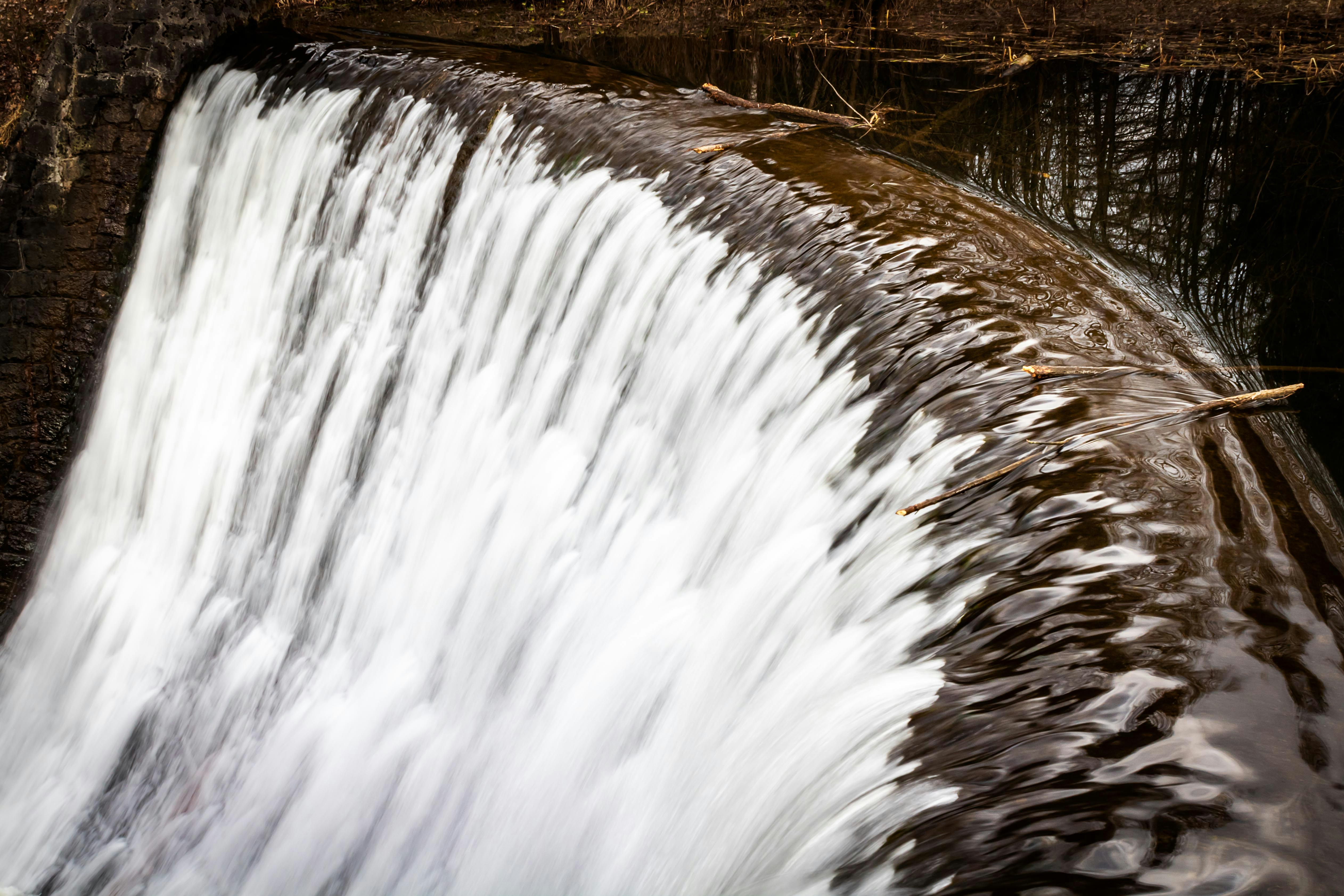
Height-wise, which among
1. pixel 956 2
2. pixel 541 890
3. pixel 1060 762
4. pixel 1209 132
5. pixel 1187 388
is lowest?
pixel 541 890

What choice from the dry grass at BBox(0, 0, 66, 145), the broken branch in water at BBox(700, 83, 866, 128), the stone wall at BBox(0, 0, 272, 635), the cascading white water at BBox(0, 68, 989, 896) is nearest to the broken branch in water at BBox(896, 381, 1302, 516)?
the cascading white water at BBox(0, 68, 989, 896)

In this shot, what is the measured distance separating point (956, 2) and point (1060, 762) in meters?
7.17

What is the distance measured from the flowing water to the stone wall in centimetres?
Answer: 22

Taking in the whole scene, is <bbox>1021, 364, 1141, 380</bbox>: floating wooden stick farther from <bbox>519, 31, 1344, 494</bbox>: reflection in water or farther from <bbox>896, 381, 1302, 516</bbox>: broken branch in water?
<bbox>519, 31, 1344, 494</bbox>: reflection in water

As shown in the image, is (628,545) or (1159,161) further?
(1159,161)

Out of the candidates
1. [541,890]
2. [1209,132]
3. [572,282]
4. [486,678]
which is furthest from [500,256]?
[1209,132]

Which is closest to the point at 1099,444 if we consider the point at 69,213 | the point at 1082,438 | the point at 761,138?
the point at 1082,438

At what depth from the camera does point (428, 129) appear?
15.6 feet

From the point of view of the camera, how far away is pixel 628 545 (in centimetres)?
325

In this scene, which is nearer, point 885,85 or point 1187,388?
point 1187,388

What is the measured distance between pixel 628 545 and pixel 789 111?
2.30m

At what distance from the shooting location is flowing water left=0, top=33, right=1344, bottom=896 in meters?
1.63

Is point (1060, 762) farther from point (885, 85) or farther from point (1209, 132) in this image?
point (885, 85)

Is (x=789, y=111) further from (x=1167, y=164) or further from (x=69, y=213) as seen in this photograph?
(x=69, y=213)
